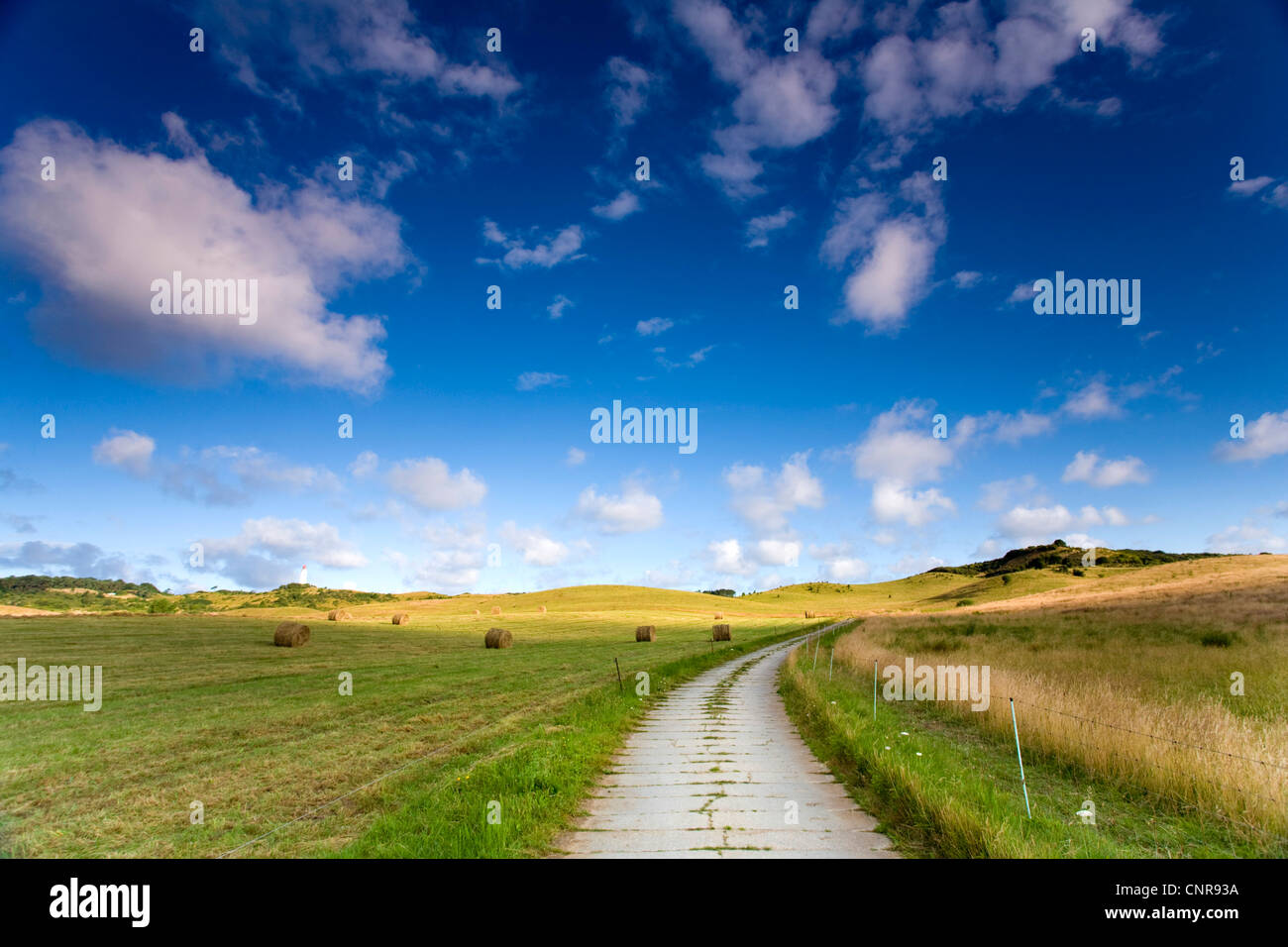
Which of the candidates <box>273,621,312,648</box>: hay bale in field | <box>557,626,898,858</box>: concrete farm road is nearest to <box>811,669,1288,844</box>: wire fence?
<box>557,626,898,858</box>: concrete farm road

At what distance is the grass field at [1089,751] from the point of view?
6.96m

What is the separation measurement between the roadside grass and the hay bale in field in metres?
6.67

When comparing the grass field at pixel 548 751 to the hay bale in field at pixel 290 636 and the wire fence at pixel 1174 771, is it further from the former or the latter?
the hay bale in field at pixel 290 636

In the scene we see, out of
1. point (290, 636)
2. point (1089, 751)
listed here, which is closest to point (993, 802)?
point (1089, 751)

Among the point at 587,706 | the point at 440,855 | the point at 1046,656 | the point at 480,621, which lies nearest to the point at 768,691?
the point at 587,706

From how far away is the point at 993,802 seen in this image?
23.8ft

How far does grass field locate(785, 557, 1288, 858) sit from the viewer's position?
6961 mm

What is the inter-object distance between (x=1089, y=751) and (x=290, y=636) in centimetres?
4121

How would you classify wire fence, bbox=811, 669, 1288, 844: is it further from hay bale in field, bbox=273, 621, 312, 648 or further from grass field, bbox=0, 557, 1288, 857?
hay bale in field, bbox=273, 621, 312, 648

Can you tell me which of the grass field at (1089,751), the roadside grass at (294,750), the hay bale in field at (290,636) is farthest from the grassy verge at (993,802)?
the hay bale in field at (290,636)

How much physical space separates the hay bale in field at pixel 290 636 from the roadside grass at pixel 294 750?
21.9 feet
